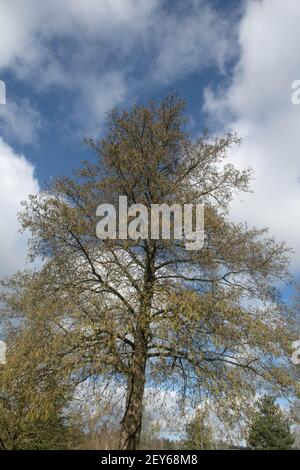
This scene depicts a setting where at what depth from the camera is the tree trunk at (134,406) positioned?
33.8ft

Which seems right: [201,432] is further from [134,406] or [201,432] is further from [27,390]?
[27,390]

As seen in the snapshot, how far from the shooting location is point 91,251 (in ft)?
38.9

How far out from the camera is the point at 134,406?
33.7 ft

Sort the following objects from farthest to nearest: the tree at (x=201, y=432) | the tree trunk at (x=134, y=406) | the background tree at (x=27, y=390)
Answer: the tree trunk at (x=134, y=406), the tree at (x=201, y=432), the background tree at (x=27, y=390)

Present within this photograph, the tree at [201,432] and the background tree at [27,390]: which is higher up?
the background tree at [27,390]

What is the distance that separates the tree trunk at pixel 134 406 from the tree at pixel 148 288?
24 mm

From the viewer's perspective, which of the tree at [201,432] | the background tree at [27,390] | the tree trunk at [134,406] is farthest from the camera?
the tree trunk at [134,406]

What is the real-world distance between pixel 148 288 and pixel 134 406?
109 inches

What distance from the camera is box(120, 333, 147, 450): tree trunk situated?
33.8ft

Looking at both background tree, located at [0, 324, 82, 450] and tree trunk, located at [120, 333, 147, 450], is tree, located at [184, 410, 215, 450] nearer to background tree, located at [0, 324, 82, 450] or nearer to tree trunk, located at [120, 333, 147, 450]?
tree trunk, located at [120, 333, 147, 450]

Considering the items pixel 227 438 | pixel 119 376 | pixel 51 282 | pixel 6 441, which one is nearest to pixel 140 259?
pixel 51 282

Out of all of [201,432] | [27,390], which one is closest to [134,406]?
[201,432]

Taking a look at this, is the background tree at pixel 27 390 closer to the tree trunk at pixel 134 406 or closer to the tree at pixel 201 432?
the tree trunk at pixel 134 406

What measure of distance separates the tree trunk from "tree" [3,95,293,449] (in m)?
0.02
